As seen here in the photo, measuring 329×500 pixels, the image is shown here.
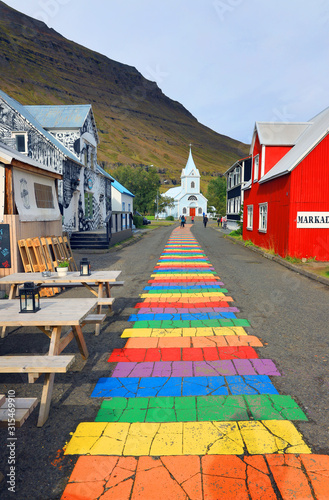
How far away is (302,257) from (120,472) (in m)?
12.4

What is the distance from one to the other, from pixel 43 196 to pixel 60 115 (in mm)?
12422

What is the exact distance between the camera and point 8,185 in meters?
8.40

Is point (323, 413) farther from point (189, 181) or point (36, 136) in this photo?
point (189, 181)

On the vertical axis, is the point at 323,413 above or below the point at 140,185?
below

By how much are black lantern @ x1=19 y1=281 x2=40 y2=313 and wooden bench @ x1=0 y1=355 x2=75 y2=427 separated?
77 centimetres

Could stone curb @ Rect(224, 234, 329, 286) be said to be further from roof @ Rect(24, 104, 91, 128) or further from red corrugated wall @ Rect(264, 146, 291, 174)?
roof @ Rect(24, 104, 91, 128)

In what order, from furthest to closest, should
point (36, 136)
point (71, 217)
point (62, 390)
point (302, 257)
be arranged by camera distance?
1. point (71, 217)
2. point (36, 136)
3. point (302, 257)
4. point (62, 390)

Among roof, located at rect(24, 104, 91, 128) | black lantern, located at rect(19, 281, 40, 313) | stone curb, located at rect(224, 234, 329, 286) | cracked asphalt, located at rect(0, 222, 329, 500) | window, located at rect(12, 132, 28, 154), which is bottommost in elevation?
cracked asphalt, located at rect(0, 222, 329, 500)

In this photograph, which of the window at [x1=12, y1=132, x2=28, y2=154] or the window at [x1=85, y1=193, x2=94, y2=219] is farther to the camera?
the window at [x1=85, y1=193, x2=94, y2=219]

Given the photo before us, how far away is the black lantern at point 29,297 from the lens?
12.6 feet

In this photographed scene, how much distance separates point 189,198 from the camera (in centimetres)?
8838

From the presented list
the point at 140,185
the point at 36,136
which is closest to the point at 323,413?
the point at 36,136

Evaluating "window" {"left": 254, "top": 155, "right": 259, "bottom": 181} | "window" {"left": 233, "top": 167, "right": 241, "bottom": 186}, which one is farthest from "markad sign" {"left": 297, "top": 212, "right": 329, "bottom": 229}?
"window" {"left": 233, "top": 167, "right": 241, "bottom": 186}

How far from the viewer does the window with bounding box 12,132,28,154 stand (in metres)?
16.6
